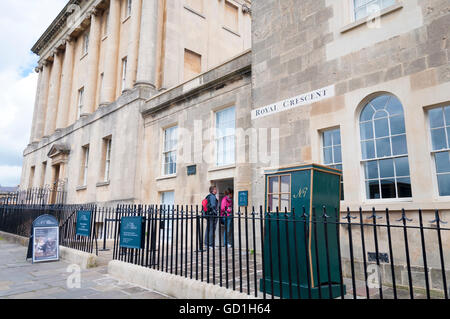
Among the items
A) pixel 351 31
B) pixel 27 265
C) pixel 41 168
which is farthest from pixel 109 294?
pixel 41 168

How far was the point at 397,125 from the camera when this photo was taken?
631 centimetres

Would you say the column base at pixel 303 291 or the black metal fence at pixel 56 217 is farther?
the black metal fence at pixel 56 217

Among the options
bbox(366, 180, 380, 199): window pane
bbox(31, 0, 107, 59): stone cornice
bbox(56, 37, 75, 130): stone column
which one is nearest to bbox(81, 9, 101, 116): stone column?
bbox(31, 0, 107, 59): stone cornice

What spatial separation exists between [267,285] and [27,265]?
21.9 feet

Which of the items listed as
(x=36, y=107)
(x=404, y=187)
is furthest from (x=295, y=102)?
(x=36, y=107)

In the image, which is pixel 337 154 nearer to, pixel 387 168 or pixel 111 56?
pixel 387 168

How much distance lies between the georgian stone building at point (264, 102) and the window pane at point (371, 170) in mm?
22

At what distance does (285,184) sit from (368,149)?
2.78 metres

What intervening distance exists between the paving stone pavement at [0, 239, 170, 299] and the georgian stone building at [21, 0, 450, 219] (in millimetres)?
4313

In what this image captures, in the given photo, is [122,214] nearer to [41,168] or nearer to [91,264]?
[91,264]

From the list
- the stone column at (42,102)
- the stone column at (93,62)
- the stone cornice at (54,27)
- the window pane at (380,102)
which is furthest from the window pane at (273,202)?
the stone column at (42,102)

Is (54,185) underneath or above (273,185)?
above

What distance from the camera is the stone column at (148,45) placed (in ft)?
52.5

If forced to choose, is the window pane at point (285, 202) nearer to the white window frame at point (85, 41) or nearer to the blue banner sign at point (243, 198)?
the blue banner sign at point (243, 198)
